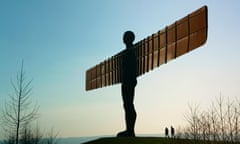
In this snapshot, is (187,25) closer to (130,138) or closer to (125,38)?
(125,38)

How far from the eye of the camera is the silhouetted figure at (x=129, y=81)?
16.1m

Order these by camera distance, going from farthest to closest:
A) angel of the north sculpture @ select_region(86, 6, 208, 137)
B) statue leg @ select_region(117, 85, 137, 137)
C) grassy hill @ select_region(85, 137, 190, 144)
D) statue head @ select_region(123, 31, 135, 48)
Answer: statue head @ select_region(123, 31, 135, 48)
statue leg @ select_region(117, 85, 137, 137)
grassy hill @ select_region(85, 137, 190, 144)
angel of the north sculpture @ select_region(86, 6, 208, 137)

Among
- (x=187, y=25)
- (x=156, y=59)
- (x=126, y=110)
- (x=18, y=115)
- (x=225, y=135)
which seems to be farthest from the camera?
(x=18, y=115)

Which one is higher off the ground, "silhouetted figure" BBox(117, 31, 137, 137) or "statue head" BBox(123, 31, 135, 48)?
"statue head" BBox(123, 31, 135, 48)

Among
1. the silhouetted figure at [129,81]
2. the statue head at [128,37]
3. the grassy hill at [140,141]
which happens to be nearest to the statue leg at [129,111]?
the silhouetted figure at [129,81]

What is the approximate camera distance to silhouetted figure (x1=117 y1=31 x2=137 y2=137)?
16.1 metres

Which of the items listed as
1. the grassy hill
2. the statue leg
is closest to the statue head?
the statue leg

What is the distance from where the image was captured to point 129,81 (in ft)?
53.9

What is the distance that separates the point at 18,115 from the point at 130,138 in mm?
7605

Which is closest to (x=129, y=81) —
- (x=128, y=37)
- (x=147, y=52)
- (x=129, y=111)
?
(x=129, y=111)

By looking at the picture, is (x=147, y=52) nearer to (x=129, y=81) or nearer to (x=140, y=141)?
(x=129, y=81)

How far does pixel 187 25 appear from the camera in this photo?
1347 centimetres

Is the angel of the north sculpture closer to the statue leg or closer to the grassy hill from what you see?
the statue leg

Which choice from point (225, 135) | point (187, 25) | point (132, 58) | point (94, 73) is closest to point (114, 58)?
point (132, 58)
